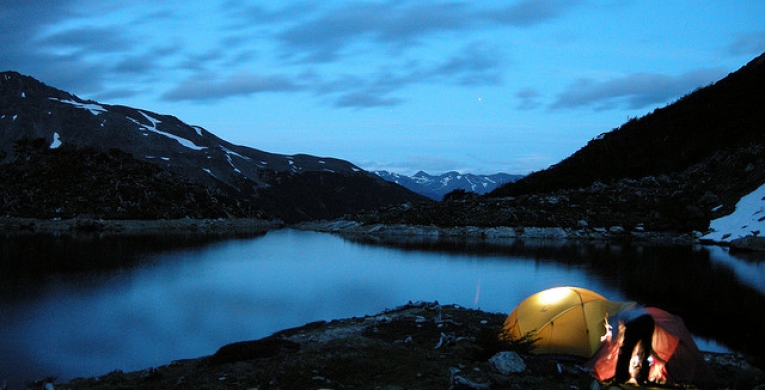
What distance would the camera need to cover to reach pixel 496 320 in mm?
21469

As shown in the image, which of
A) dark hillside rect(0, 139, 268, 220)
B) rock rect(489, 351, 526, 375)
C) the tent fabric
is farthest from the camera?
dark hillside rect(0, 139, 268, 220)

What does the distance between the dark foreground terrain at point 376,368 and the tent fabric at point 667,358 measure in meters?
0.45

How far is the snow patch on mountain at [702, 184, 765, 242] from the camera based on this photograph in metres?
57.0

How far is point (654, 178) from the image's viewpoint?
3324 inches

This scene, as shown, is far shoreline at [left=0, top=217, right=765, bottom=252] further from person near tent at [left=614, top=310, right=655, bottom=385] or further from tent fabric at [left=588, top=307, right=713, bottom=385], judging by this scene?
person near tent at [left=614, top=310, right=655, bottom=385]

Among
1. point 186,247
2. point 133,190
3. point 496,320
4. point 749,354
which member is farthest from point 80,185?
point 749,354

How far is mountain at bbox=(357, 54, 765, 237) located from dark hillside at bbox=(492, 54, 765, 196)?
0.54 feet

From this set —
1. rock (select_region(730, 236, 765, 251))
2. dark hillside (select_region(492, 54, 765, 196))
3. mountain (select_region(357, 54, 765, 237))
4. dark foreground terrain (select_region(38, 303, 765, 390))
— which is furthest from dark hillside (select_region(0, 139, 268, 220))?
rock (select_region(730, 236, 765, 251))

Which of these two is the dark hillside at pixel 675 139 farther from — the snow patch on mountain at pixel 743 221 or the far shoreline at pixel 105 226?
the far shoreline at pixel 105 226

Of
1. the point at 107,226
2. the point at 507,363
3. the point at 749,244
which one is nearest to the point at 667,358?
the point at 507,363

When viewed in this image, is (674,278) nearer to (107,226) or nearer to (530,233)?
(530,233)

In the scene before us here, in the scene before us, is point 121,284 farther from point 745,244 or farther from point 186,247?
point 745,244

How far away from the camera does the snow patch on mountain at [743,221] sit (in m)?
57.0

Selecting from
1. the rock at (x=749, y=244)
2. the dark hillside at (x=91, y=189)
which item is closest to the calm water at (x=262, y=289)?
the rock at (x=749, y=244)
